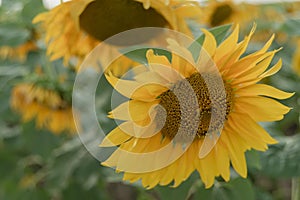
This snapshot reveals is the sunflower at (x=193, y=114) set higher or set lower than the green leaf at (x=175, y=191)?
higher

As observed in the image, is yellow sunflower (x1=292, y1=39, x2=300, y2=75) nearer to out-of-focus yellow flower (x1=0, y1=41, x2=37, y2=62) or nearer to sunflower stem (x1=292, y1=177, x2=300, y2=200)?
sunflower stem (x1=292, y1=177, x2=300, y2=200)

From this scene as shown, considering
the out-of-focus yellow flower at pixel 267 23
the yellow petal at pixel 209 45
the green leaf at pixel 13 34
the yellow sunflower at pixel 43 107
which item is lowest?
the yellow sunflower at pixel 43 107

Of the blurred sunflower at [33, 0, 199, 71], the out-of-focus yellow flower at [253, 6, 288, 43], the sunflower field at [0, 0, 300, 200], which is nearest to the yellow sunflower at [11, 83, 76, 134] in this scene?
the sunflower field at [0, 0, 300, 200]

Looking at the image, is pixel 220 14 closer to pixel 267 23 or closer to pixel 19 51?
pixel 267 23

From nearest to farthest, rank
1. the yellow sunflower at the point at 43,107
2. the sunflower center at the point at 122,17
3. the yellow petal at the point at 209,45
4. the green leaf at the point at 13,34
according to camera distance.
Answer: the yellow petal at the point at 209,45 → the sunflower center at the point at 122,17 → the green leaf at the point at 13,34 → the yellow sunflower at the point at 43,107

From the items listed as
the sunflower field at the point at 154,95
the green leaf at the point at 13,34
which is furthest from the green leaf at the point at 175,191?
the green leaf at the point at 13,34

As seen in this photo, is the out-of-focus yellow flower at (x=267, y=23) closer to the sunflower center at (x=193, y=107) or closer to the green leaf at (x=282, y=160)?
the green leaf at (x=282, y=160)

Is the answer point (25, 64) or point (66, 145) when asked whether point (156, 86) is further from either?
point (66, 145)
